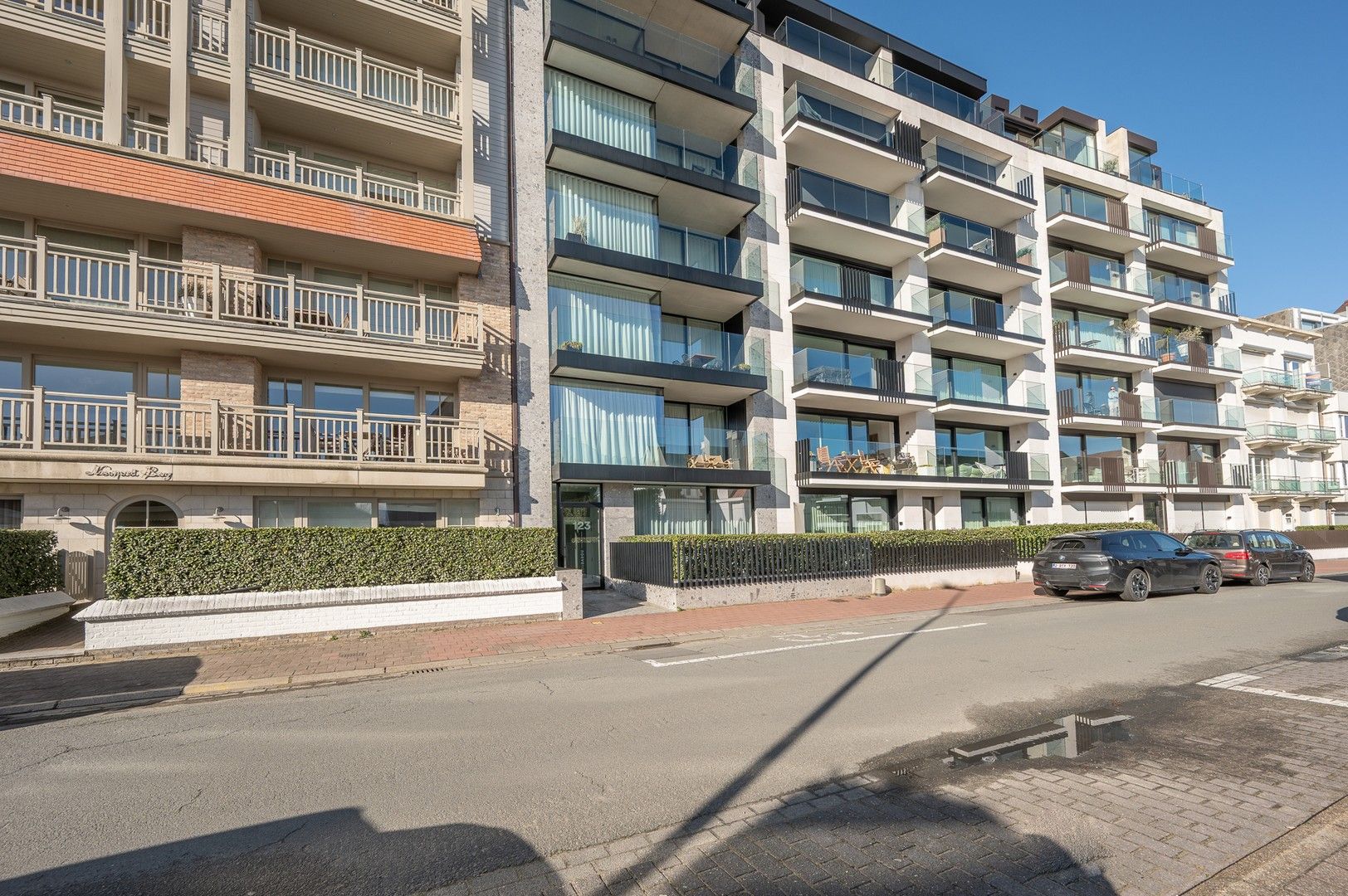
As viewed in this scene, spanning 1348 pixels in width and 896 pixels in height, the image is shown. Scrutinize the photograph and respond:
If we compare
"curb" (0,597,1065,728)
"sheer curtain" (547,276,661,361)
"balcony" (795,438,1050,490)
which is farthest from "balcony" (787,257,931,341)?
→ "curb" (0,597,1065,728)

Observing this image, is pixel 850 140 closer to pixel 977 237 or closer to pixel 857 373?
pixel 977 237

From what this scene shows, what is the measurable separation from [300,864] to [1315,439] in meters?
50.8

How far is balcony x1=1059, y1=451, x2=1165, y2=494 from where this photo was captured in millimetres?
27391

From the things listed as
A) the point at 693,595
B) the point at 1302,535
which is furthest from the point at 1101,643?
the point at 1302,535

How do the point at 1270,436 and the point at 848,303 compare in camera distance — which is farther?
the point at 1270,436

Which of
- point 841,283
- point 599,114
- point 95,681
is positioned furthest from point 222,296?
point 841,283

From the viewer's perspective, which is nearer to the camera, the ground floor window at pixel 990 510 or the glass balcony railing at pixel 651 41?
the glass balcony railing at pixel 651 41

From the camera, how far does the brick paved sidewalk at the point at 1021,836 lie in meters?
3.15

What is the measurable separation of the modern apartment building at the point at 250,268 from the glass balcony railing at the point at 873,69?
12014 millimetres

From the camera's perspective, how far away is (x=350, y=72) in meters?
16.4

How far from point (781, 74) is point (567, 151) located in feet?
32.6

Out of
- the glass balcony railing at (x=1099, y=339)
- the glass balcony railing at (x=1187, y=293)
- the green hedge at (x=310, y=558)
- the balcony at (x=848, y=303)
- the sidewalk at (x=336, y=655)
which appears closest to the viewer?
the sidewalk at (x=336, y=655)

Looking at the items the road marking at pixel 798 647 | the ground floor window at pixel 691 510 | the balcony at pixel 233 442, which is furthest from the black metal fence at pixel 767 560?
the road marking at pixel 798 647

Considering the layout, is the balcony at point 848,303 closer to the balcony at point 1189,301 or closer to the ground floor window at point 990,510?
the ground floor window at point 990,510
